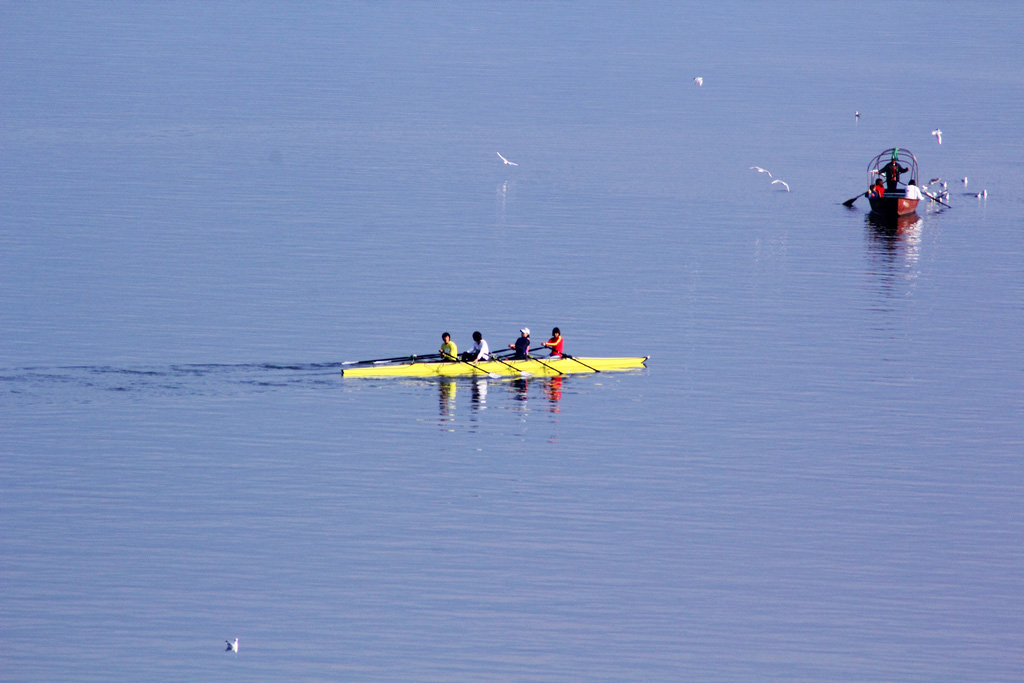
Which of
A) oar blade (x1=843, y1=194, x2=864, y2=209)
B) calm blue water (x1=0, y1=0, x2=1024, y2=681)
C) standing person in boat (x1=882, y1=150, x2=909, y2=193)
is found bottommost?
calm blue water (x1=0, y1=0, x2=1024, y2=681)

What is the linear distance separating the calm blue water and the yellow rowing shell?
1.45ft

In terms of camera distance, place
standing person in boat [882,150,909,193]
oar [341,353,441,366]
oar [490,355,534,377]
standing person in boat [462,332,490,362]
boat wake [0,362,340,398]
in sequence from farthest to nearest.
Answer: standing person in boat [882,150,909,193] < oar [490,355,534,377] < standing person in boat [462,332,490,362] < oar [341,353,441,366] < boat wake [0,362,340,398]

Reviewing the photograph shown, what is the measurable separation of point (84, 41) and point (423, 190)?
8991 cm

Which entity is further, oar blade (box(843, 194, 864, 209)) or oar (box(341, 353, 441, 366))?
oar blade (box(843, 194, 864, 209))

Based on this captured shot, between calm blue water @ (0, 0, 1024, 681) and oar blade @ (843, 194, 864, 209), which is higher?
oar blade @ (843, 194, 864, 209)

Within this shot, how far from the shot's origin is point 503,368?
43000 mm

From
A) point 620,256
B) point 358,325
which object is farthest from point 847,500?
point 620,256

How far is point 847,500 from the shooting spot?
3334 cm

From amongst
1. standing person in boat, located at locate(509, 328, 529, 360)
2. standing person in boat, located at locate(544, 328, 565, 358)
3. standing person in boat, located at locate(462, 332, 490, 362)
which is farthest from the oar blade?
standing person in boat, located at locate(462, 332, 490, 362)

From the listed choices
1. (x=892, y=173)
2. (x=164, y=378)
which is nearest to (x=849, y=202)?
A: (x=892, y=173)

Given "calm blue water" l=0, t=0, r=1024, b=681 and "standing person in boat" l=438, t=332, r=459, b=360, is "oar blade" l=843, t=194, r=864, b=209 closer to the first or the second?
"calm blue water" l=0, t=0, r=1024, b=681

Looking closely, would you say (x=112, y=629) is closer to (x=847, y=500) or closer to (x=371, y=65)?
(x=847, y=500)

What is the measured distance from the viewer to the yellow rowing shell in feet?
136

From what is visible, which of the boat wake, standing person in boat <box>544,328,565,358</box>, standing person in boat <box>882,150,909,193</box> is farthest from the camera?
standing person in boat <box>882,150,909,193</box>
